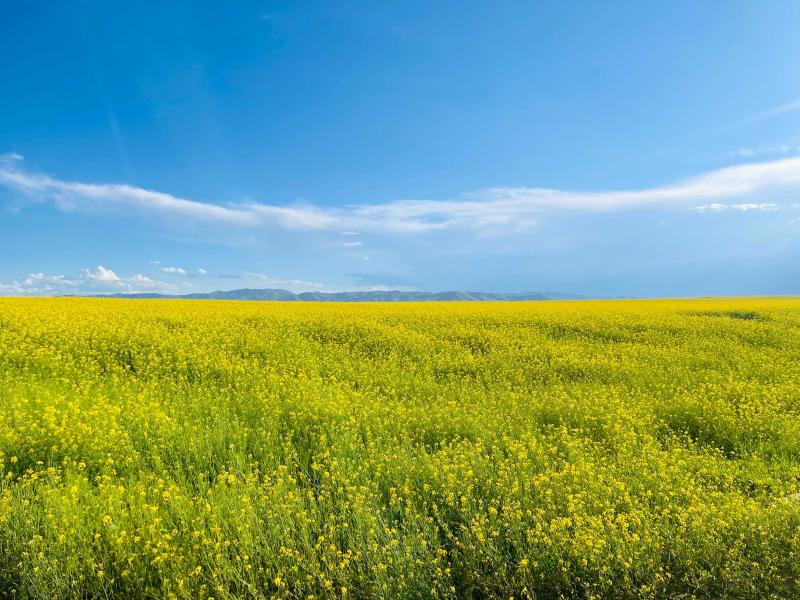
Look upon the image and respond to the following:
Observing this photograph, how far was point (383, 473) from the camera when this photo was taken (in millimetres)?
6391

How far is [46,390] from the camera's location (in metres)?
8.73

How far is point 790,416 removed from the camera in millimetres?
9516

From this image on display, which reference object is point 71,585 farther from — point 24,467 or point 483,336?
point 483,336

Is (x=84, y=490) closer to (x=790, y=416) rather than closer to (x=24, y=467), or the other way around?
(x=24, y=467)

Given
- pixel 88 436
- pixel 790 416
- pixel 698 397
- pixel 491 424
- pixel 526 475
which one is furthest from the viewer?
pixel 698 397

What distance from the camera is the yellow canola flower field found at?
435 cm

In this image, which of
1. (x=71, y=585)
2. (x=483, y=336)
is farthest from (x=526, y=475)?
(x=483, y=336)

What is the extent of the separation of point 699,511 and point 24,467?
31.0ft

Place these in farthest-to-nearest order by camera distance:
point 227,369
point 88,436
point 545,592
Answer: point 227,369, point 88,436, point 545,592

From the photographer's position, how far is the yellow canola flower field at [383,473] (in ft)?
14.3

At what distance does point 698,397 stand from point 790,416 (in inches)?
66.5

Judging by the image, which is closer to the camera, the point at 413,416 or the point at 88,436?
the point at 88,436

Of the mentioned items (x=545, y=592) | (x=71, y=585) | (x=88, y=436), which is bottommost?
(x=545, y=592)

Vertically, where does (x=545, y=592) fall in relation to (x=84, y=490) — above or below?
below
